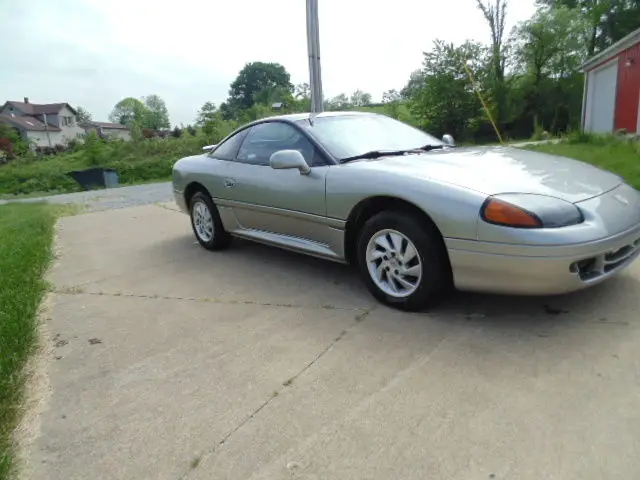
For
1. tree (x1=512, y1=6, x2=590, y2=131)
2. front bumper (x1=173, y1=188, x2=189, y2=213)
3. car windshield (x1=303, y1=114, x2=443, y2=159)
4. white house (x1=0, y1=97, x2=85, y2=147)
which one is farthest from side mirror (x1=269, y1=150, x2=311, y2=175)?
white house (x1=0, y1=97, x2=85, y2=147)

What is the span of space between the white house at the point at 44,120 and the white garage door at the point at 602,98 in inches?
2651

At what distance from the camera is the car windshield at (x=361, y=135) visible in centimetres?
362

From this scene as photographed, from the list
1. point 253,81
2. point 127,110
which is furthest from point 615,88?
point 127,110

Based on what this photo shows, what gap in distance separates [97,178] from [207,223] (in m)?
19.0

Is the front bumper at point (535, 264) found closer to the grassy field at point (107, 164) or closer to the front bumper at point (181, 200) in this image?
the front bumper at point (181, 200)

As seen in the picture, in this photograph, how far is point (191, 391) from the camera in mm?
2354

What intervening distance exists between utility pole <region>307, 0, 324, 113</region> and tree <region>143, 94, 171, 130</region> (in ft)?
297

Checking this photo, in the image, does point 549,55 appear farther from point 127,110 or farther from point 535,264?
point 127,110

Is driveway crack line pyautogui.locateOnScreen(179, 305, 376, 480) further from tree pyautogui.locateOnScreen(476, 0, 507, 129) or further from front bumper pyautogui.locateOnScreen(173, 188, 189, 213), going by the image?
tree pyautogui.locateOnScreen(476, 0, 507, 129)

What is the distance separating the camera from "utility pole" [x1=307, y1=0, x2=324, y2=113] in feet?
24.9

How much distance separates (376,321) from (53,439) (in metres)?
1.77

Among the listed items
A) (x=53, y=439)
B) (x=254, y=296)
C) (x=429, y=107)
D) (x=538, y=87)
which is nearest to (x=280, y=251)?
(x=254, y=296)

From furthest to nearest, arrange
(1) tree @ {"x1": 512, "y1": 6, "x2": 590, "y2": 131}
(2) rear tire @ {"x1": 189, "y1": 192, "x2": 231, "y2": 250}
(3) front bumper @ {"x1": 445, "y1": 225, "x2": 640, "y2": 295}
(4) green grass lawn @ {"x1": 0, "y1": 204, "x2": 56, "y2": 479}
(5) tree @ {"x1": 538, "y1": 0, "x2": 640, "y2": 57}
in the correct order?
(5) tree @ {"x1": 538, "y1": 0, "x2": 640, "y2": 57}, (1) tree @ {"x1": 512, "y1": 6, "x2": 590, "y2": 131}, (2) rear tire @ {"x1": 189, "y1": 192, "x2": 231, "y2": 250}, (3) front bumper @ {"x1": 445, "y1": 225, "x2": 640, "y2": 295}, (4) green grass lawn @ {"x1": 0, "y1": 204, "x2": 56, "y2": 479}

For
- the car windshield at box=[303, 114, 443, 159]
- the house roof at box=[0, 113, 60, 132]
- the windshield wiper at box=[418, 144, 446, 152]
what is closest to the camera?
the car windshield at box=[303, 114, 443, 159]
